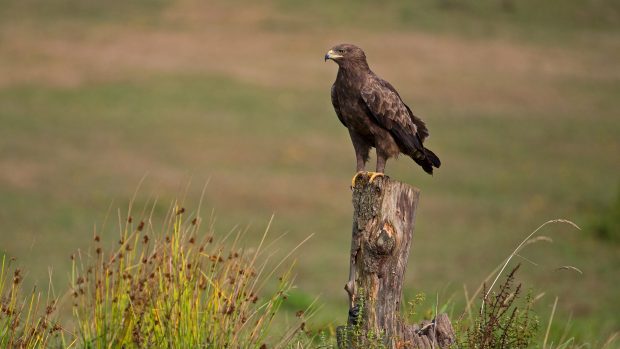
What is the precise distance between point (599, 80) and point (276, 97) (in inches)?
375

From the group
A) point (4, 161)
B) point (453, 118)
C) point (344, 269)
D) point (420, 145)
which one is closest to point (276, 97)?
point (453, 118)

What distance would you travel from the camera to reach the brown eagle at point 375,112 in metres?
6.51

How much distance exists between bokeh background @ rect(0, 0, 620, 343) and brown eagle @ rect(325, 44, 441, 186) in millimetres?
1079

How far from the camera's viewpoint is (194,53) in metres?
31.8

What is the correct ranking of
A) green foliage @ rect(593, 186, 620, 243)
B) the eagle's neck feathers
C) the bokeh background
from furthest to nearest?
green foliage @ rect(593, 186, 620, 243)
the bokeh background
the eagle's neck feathers

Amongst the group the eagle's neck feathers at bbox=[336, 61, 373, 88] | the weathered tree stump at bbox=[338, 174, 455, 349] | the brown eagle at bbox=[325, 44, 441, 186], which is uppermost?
the eagle's neck feathers at bbox=[336, 61, 373, 88]

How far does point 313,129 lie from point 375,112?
18418 mm

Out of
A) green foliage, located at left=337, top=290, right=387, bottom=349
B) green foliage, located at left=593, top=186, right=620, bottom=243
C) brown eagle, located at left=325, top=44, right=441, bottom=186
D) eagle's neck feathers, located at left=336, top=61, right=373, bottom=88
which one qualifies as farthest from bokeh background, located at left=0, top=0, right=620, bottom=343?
green foliage, located at left=337, top=290, right=387, bottom=349

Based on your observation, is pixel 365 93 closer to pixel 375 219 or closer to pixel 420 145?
pixel 420 145

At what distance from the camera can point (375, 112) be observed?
650 centimetres

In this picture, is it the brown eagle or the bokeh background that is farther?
the bokeh background

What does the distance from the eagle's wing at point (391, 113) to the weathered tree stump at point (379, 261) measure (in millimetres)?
884

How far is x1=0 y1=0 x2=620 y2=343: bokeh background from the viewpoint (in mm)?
15727

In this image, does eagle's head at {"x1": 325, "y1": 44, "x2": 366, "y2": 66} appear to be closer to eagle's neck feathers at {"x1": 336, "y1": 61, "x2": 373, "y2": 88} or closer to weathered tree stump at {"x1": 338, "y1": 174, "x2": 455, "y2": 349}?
eagle's neck feathers at {"x1": 336, "y1": 61, "x2": 373, "y2": 88}
